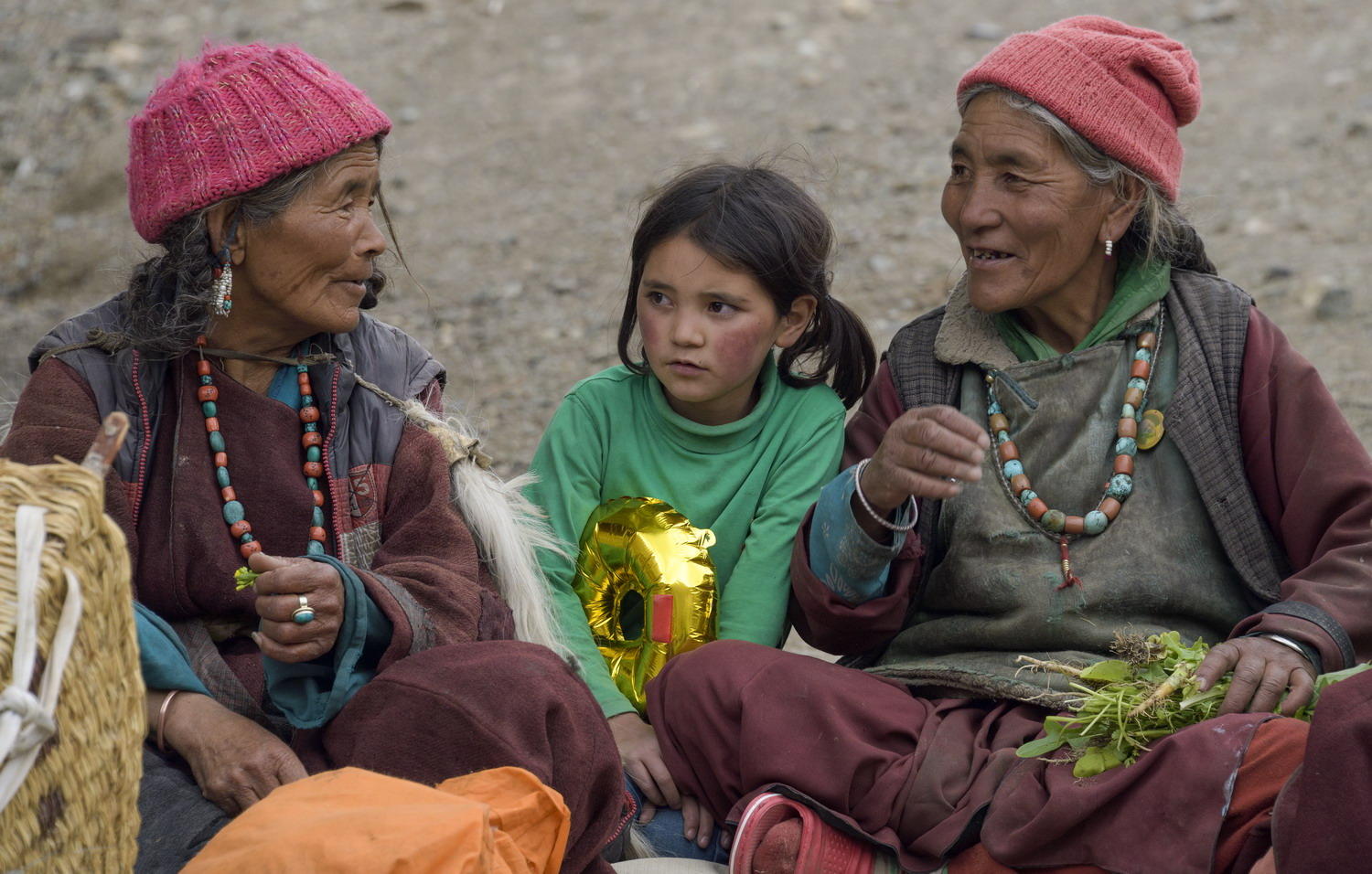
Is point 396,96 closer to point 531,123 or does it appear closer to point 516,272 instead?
point 531,123

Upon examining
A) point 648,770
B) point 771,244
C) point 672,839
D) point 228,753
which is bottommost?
point 672,839

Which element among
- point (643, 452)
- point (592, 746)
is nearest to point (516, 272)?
point (643, 452)

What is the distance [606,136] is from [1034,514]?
6.51 metres

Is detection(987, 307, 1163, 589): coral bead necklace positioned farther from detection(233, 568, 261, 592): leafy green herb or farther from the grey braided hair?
detection(233, 568, 261, 592): leafy green herb

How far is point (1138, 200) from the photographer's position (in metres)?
3.28

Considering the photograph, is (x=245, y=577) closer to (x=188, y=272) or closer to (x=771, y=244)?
(x=188, y=272)

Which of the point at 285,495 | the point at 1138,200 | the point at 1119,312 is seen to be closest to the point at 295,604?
the point at 285,495

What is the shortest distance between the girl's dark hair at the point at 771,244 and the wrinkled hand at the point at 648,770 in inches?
34.6

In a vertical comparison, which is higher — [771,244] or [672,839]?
[771,244]

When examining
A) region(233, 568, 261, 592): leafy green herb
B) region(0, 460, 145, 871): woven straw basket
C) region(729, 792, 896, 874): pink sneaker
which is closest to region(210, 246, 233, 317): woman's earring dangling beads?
region(233, 568, 261, 592): leafy green herb

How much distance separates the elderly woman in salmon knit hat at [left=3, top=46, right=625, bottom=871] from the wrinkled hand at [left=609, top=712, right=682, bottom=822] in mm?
310

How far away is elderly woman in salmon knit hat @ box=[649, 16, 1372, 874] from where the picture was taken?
284cm

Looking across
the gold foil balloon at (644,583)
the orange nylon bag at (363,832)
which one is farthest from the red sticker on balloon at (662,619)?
the orange nylon bag at (363,832)

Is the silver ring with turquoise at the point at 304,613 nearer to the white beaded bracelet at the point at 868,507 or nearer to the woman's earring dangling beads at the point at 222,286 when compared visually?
the woman's earring dangling beads at the point at 222,286
